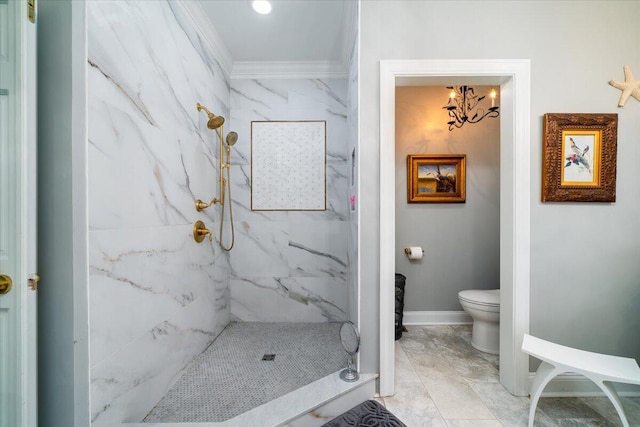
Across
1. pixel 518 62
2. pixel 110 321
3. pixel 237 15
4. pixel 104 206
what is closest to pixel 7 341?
pixel 110 321

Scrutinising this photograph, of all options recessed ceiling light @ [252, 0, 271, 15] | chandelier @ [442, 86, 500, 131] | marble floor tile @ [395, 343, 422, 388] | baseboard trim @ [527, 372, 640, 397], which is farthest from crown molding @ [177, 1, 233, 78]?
baseboard trim @ [527, 372, 640, 397]

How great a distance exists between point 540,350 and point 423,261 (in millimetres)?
1376

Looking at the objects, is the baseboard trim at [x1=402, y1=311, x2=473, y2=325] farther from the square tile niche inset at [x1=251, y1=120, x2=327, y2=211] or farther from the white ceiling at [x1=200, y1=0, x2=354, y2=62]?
the white ceiling at [x1=200, y1=0, x2=354, y2=62]

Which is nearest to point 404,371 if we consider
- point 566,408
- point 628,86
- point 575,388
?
point 566,408

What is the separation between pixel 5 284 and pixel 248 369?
1.35 meters

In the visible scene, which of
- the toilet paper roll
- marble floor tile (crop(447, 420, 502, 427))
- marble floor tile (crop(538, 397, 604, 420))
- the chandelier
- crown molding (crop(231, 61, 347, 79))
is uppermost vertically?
crown molding (crop(231, 61, 347, 79))

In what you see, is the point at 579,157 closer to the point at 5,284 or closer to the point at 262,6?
the point at 262,6

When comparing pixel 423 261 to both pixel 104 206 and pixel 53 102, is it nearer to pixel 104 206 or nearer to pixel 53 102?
pixel 104 206

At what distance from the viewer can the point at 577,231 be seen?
1.58 m

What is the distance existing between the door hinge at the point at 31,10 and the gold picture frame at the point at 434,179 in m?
2.62

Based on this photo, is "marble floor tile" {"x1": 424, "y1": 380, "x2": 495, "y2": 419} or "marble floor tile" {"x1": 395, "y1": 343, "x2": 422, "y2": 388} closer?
"marble floor tile" {"x1": 424, "y1": 380, "x2": 495, "y2": 419}

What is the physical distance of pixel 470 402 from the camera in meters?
1.49

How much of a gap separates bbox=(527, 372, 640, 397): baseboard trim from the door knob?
2.52 metres

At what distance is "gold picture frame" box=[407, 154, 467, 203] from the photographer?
266cm
